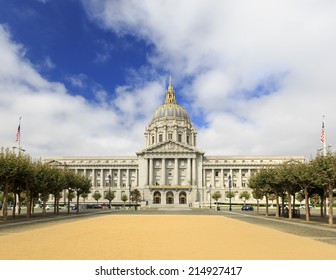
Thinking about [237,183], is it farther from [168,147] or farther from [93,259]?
[93,259]

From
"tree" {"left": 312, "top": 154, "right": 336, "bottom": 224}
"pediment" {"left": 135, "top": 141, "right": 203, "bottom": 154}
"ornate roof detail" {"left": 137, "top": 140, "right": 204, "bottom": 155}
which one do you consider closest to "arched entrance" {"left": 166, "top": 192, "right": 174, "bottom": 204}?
"ornate roof detail" {"left": 137, "top": 140, "right": 204, "bottom": 155}

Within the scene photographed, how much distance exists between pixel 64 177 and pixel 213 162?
3550 inches

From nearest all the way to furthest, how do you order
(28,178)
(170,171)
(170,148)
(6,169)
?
(6,169)
(28,178)
(170,148)
(170,171)

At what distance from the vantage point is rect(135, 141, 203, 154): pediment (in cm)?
13150

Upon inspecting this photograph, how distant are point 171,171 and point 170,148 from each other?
9639mm

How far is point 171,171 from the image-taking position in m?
132

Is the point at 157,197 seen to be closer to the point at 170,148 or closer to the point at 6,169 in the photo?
the point at 170,148

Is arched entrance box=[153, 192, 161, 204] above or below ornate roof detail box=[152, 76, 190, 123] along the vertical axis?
below

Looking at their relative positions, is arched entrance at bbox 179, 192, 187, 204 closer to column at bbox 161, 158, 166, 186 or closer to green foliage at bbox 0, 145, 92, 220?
column at bbox 161, 158, 166, 186

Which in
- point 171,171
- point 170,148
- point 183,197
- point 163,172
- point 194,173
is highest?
point 170,148

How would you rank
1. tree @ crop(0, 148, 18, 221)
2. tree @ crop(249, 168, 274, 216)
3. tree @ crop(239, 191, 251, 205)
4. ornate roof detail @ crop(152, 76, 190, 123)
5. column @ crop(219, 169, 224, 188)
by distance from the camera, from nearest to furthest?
tree @ crop(0, 148, 18, 221)
tree @ crop(249, 168, 274, 216)
tree @ crop(239, 191, 251, 205)
column @ crop(219, 169, 224, 188)
ornate roof detail @ crop(152, 76, 190, 123)

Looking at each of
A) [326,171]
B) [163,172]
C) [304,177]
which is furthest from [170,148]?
[326,171]

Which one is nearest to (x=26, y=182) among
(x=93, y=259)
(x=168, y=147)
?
(x=93, y=259)

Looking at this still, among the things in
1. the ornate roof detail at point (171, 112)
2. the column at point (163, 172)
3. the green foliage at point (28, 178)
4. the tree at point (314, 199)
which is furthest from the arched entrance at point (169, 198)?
the green foliage at point (28, 178)
